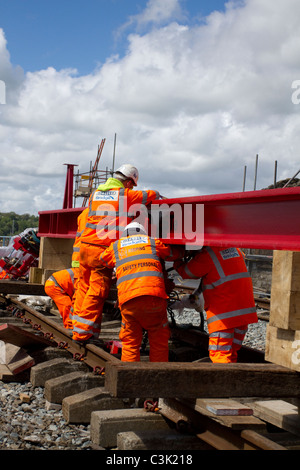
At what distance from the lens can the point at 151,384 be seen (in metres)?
3.26

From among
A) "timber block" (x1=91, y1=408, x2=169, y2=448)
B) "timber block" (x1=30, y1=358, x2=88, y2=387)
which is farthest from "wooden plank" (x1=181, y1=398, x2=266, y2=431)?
"timber block" (x1=30, y1=358, x2=88, y2=387)

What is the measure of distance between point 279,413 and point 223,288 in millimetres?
1245

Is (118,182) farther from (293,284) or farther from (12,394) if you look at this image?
(293,284)

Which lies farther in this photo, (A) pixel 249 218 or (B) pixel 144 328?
(B) pixel 144 328

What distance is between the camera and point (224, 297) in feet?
16.4

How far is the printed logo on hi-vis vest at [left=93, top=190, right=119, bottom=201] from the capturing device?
19.6 feet

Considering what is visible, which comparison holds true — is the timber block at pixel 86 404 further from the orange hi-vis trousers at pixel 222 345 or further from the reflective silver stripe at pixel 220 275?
the reflective silver stripe at pixel 220 275

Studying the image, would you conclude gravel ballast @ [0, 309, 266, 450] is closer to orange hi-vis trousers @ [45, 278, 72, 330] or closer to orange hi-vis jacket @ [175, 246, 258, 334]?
orange hi-vis jacket @ [175, 246, 258, 334]

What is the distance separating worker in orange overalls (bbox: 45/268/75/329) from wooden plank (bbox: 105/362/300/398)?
4.31 metres

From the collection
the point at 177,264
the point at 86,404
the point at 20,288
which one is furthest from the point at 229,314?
the point at 20,288

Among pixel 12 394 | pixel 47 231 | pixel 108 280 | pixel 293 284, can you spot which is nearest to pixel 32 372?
pixel 12 394

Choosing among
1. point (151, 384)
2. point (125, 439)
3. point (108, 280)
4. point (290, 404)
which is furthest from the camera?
point (108, 280)

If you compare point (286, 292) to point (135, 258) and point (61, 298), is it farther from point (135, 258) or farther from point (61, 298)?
point (61, 298)
